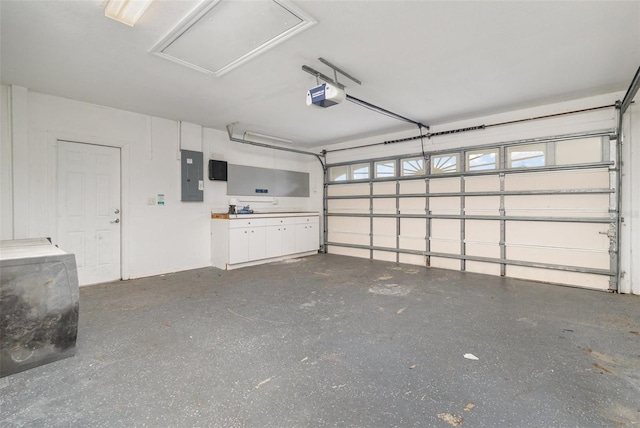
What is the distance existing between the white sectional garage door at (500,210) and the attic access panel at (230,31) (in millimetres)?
3870

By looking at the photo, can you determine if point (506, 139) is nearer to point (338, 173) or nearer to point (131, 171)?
point (338, 173)

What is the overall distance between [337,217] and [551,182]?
13.5ft

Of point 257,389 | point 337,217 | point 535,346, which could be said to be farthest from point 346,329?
point 337,217

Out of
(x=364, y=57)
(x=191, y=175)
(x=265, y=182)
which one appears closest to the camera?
(x=364, y=57)

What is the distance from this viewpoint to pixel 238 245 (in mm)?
5113

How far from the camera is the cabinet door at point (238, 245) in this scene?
16.5ft

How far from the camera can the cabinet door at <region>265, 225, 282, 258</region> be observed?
5.64 meters

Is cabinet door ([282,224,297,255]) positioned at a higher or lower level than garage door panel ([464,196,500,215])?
lower

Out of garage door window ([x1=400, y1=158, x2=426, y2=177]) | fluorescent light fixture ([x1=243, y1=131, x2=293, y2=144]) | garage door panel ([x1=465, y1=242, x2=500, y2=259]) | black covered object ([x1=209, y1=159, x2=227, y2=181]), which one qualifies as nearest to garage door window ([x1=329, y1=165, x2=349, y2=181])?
fluorescent light fixture ([x1=243, y1=131, x2=293, y2=144])

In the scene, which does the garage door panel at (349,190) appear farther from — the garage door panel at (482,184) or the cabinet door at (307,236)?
the garage door panel at (482,184)

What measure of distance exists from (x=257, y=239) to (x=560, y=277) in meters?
4.97

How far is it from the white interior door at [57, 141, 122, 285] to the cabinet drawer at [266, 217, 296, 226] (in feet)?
8.24

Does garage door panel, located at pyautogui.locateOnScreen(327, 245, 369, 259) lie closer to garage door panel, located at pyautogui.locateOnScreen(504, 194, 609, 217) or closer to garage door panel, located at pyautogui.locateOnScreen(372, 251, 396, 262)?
garage door panel, located at pyautogui.locateOnScreen(372, 251, 396, 262)

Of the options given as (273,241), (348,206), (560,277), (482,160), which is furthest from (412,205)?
(273,241)
